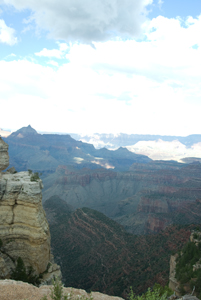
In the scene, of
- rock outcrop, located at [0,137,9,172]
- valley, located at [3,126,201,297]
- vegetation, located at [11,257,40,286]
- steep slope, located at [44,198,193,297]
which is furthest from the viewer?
valley, located at [3,126,201,297]

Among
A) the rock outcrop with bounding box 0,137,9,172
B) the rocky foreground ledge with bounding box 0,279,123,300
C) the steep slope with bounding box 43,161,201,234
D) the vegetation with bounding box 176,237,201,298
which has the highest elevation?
the rock outcrop with bounding box 0,137,9,172

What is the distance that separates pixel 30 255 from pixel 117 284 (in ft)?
65.8

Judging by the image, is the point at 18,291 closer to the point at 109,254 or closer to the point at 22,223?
the point at 22,223

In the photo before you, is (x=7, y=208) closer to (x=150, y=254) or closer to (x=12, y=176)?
(x=12, y=176)

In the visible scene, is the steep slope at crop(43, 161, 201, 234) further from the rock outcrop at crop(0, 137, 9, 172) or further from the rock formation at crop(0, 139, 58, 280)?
the rock outcrop at crop(0, 137, 9, 172)

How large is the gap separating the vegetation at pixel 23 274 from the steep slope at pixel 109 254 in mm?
16821

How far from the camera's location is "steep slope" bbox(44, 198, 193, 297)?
38.3 metres

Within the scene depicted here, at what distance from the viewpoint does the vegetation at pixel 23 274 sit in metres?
23.5

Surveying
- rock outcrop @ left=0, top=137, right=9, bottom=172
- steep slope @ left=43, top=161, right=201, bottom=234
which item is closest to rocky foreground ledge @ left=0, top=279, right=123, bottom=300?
rock outcrop @ left=0, top=137, right=9, bottom=172

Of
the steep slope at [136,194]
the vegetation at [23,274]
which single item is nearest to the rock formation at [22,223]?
the vegetation at [23,274]

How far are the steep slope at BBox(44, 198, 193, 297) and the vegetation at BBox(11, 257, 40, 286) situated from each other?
662 inches

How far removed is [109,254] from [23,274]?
3008 cm

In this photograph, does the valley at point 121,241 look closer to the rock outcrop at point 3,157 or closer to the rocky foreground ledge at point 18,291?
the rock outcrop at point 3,157

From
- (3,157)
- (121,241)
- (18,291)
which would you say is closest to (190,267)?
(18,291)
